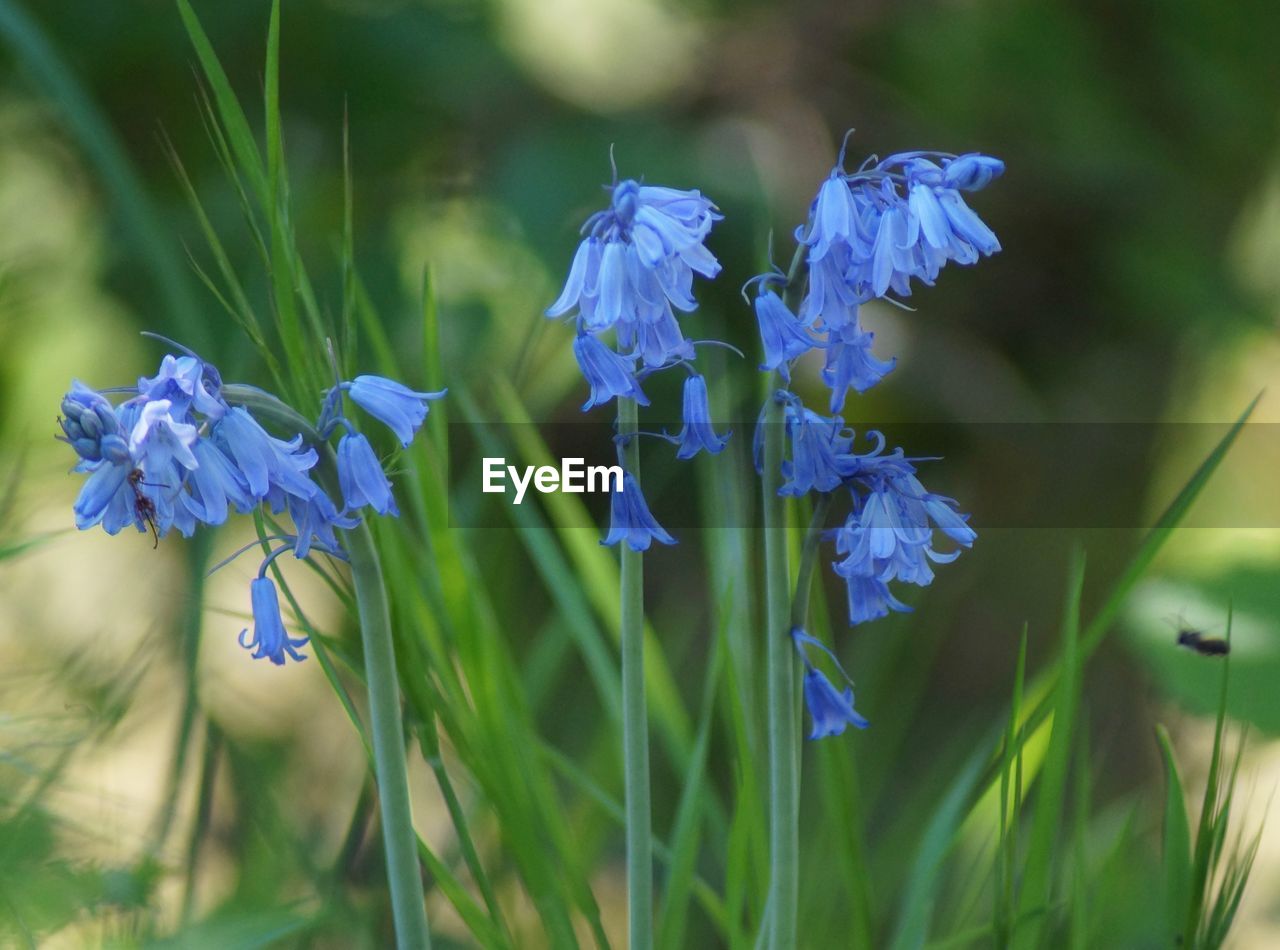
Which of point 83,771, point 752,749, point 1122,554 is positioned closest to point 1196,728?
point 1122,554

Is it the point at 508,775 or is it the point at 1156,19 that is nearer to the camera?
the point at 508,775

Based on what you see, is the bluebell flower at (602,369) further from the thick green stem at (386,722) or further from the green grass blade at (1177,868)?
the green grass blade at (1177,868)

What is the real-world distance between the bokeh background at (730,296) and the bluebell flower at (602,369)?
32 centimetres

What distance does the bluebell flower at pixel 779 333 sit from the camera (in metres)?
0.35

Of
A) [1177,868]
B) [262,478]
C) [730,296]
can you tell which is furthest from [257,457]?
[730,296]

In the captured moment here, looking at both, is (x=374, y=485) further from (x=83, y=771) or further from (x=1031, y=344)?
(x=1031, y=344)

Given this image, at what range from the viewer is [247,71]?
117 centimetres

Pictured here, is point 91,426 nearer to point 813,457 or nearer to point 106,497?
point 106,497

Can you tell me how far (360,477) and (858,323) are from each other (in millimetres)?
148

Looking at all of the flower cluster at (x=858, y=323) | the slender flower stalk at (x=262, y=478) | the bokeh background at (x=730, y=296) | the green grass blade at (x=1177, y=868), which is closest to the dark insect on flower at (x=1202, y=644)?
the bokeh background at (x=730, y=296)

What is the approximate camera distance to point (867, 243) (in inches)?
13.7

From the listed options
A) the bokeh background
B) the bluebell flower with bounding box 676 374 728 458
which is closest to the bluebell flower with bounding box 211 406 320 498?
the bluebell flower with bounding box 676 374 728 458

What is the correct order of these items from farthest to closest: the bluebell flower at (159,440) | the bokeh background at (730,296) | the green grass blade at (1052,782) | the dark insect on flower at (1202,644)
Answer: the bokeh background at (730,296) → the dark insect on flower at (1202,644) → the green grass blade at (1052,782) → the bluebell flower at (159,440)

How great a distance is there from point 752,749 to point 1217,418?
42.3 inches
